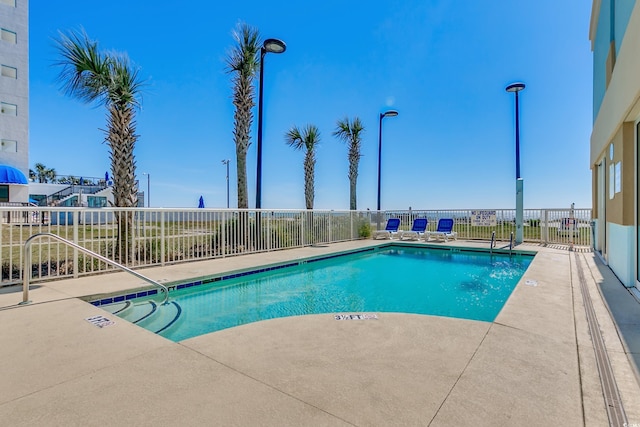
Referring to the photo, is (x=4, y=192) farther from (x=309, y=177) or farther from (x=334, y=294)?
(x=334, y=294)

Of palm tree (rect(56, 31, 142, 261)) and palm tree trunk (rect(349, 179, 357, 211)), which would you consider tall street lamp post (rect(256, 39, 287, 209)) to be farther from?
palm tree trunk (rect(349, 179, 357, 211))

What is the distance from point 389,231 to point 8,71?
21.2m

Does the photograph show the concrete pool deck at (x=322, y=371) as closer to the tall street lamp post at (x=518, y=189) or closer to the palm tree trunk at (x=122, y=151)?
the palm tree trunk at (x=122, y=151)

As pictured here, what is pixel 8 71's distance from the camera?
52.9 feet

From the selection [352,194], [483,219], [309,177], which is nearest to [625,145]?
[483,219]

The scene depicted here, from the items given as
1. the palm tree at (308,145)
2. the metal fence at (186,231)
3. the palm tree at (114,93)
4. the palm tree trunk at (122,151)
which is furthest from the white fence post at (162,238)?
the palm tree at (308,145)

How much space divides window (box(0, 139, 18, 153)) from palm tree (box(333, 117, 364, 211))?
17.0 metres

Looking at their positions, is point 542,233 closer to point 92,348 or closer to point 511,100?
point 511,100

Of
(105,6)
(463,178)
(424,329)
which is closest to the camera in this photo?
(424,329)

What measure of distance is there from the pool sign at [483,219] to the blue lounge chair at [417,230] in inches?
71.2

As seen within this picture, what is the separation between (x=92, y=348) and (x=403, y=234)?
38.3 feet

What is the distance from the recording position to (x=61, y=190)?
2791 centimetres

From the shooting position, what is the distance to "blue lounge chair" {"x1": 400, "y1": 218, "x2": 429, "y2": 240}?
1273cm

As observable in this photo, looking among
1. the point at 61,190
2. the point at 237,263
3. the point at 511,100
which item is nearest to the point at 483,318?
the point at 237,263
